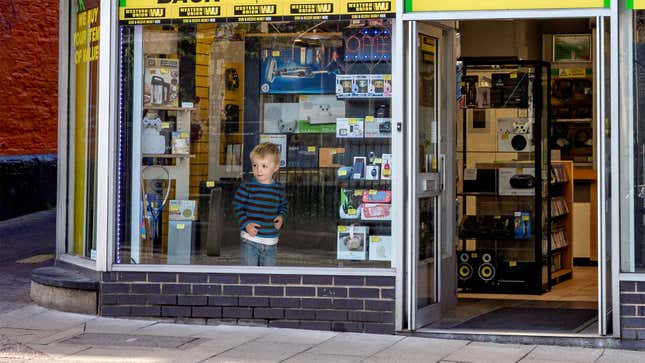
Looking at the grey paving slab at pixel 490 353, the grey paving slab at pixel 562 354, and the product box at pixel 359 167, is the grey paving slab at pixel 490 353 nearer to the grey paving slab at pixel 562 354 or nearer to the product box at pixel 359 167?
the grey paving slab at pixel 562 354

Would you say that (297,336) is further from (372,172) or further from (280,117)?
(280,117)

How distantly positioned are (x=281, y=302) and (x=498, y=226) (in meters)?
3.13

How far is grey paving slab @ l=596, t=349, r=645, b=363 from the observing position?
26.3 feet

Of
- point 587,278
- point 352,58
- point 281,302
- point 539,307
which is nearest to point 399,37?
point 352,58

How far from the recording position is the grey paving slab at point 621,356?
801 cm

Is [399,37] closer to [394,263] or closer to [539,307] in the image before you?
[394,263]

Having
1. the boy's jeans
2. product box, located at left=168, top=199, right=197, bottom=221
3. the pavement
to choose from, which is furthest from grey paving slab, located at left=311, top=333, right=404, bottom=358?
product box, located at left=168, top=199, right=197, bottom=221

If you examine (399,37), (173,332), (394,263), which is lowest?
(173,332)

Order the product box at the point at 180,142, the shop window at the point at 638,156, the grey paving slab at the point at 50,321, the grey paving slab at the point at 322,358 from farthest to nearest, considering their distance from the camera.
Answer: the product box at the point at 180,142, the grey paving slab at the point at 50,321, the shop window at the point at 638,156, the grey paving slab at the point at 322,358

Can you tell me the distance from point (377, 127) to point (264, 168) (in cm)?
106

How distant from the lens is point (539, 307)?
1026 cm

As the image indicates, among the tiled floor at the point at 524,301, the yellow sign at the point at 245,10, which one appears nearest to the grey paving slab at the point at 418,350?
the tiled floor at the point at 524,301

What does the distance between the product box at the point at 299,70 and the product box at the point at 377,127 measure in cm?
45

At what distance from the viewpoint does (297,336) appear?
28.9 feet
